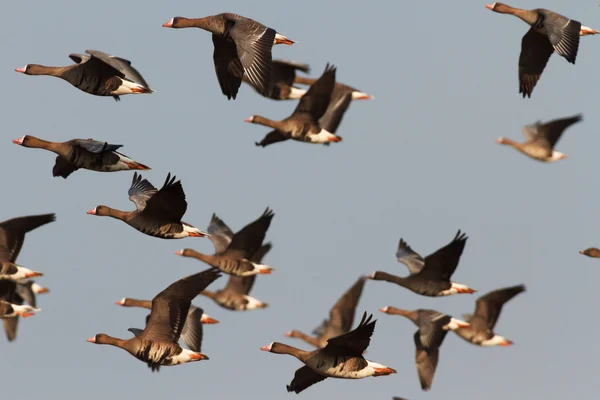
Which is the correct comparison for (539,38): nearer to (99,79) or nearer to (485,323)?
(485,323)

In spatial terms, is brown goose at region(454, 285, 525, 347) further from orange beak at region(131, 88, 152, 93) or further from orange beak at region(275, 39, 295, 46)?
orange beak at region(131, 88, 152, 93)

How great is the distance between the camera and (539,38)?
91.6 ft

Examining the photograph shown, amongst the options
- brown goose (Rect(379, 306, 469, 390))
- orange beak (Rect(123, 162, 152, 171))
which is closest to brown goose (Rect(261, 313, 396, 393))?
orange beak (Rect(123, 162, 152, 171))

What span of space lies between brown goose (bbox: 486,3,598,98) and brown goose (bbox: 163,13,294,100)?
4.82 meters

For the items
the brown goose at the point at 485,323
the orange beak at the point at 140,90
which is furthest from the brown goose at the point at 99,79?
the brown goose at the point at 485,323

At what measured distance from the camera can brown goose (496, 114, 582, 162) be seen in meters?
37.2

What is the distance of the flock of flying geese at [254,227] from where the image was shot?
956 inches

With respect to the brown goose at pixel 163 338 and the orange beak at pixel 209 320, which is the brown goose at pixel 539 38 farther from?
the orange beak at pixel 209 320

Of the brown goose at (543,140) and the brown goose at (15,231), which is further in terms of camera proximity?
the brown goose at (543,140)

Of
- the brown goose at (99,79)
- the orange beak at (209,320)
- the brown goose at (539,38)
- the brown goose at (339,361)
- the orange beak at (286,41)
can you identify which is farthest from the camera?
the orange beak at (209,320)

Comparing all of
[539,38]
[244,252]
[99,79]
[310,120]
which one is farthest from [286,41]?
[244,252]

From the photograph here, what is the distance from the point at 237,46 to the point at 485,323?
1152cm

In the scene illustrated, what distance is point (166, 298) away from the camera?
24.6 m

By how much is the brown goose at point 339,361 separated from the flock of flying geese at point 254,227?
0.02 meters
